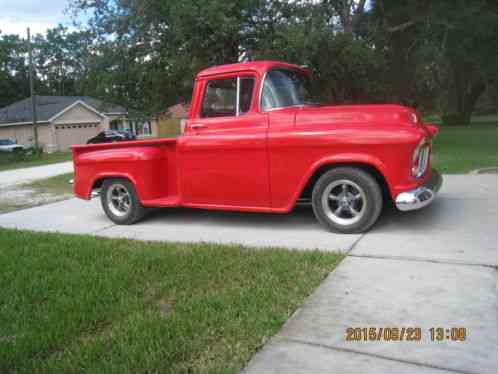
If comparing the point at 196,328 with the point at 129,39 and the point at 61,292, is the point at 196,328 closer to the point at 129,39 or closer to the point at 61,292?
the point at 61,292

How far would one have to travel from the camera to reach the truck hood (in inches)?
207

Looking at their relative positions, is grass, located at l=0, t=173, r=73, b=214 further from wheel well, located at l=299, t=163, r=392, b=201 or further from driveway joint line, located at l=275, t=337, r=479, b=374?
driveway joint line, located at l=275, t=337, r=479, b=374

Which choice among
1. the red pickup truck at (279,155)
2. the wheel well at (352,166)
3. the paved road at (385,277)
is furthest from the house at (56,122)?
the wheel well at (352,166)

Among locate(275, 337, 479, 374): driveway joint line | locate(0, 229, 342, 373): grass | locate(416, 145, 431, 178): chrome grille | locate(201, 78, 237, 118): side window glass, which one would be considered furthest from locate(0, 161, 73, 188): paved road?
locate(275, 337, 479, 374): driveway joint line

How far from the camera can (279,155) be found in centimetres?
558

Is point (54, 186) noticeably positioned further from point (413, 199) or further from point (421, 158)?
point (413, 199)

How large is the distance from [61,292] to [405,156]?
3603 millimetres

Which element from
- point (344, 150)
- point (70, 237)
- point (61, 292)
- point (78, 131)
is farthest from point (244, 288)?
point (78, 131)

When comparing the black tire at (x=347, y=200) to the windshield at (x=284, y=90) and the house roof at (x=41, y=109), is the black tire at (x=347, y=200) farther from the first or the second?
the house roof at (x=41, y=109)

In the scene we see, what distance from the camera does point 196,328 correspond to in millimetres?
3303

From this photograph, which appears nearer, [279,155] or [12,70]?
[279,155]

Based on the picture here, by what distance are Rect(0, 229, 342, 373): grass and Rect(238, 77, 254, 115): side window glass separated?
1739mm

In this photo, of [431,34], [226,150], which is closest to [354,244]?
[226,150]

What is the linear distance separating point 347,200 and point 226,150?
1.56 meters
